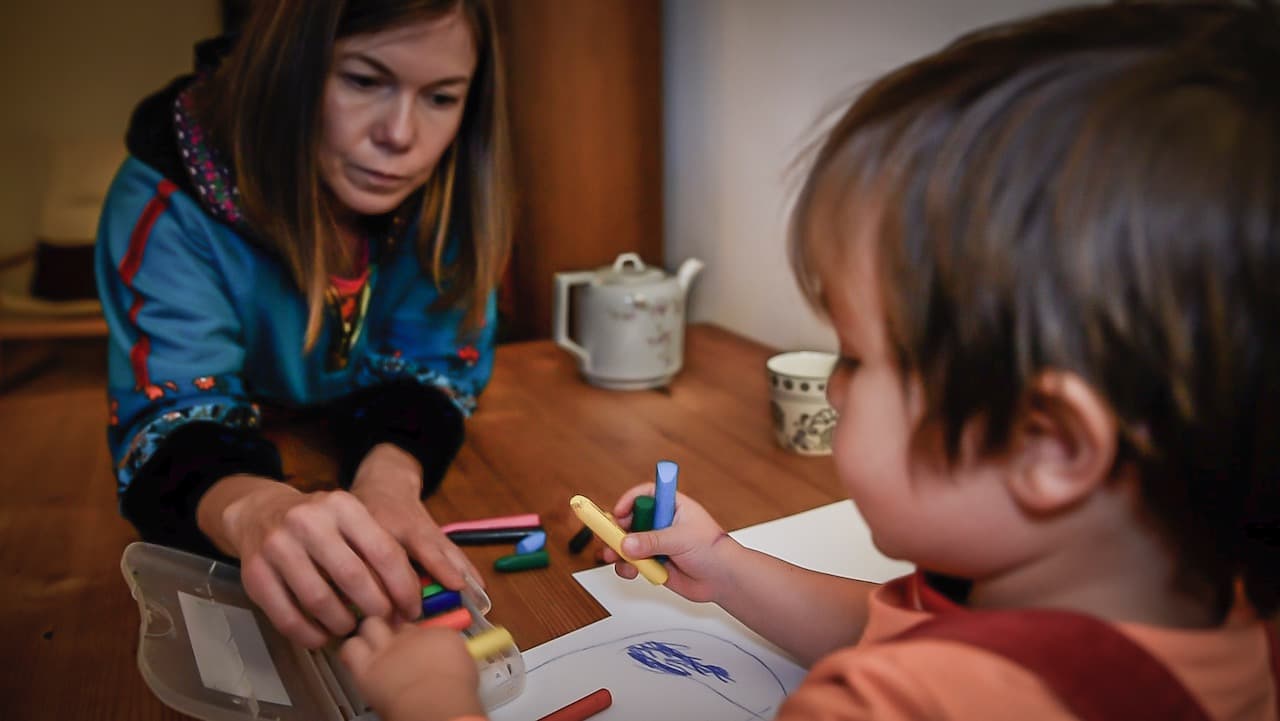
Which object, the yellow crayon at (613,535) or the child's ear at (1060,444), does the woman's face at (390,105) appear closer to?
the yellow crayon at (613,535)

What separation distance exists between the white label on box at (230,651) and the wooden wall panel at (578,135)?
2.30 feet

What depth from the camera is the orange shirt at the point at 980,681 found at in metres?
0.28

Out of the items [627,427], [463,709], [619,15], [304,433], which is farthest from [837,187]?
[619,15]

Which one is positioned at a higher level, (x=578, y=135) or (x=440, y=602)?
(x=578, y=135)

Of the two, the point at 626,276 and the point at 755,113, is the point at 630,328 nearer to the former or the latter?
the point at 626,276

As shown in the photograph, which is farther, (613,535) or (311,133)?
(311,133)

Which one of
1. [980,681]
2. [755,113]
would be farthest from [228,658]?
[755,113]

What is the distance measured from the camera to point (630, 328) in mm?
888

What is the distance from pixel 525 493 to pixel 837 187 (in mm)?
402

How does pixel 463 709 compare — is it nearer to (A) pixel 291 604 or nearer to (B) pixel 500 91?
(A) pixel 291 604

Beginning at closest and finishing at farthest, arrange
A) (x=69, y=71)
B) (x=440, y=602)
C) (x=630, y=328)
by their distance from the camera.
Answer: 1. (x=440, y=602)
2. (x=630, y=328)
3. (x=69, y=71)

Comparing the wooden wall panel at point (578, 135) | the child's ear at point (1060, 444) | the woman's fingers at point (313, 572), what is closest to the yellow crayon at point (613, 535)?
the woman's fingers at point (313, 572)

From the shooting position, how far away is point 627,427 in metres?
0.80

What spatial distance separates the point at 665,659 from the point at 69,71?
2375mm
